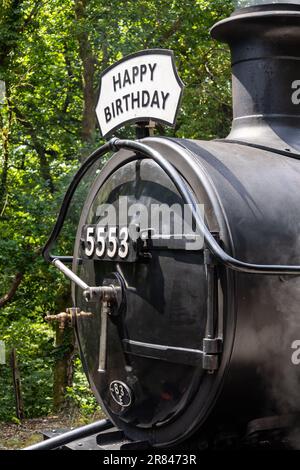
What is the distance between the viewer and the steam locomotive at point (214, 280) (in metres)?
2.67

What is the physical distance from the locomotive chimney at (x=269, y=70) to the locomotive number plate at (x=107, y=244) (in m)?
0.74

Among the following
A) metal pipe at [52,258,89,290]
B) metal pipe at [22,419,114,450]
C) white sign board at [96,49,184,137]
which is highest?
white sign board at [96,49,184,137]

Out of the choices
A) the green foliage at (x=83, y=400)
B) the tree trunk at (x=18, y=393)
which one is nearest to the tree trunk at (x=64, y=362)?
the green foliage at (x=83, y=400)

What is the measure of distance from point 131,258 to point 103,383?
0.71m

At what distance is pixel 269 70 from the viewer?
341cm

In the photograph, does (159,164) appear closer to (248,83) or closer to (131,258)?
(131,258)

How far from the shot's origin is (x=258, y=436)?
9.34ft

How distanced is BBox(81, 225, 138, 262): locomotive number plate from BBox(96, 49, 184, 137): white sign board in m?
0.47

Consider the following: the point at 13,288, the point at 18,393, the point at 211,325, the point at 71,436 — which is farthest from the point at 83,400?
the point at 211,325

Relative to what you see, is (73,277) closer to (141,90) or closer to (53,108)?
(141,90)

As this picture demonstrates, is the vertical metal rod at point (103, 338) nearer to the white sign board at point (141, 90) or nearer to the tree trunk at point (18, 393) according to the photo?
the white sign board at point (141, 90)

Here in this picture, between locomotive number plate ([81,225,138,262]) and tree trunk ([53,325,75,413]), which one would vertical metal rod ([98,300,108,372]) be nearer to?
locomotive number plate ([81,225,138,262])

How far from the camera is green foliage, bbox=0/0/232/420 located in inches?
359

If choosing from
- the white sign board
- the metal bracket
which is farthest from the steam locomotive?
the white sign board
